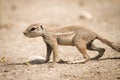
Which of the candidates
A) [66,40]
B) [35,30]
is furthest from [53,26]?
[66,40]

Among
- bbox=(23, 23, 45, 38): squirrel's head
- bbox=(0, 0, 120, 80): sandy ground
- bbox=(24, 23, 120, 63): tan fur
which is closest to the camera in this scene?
bbox=(0, 0, 120, 80): sandy ground

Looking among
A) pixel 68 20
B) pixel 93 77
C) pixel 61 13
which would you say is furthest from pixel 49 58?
pixel 61 13

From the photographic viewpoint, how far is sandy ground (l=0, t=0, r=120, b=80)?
27.9ft

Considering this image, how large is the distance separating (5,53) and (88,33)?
3061 mm

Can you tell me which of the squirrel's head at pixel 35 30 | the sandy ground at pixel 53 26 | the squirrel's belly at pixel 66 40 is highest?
the squirrel's head at pixel 35 30

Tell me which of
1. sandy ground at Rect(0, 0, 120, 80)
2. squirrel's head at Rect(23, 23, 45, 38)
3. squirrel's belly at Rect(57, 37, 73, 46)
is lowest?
sandy ground at Rect(0, 0, 120, 80)

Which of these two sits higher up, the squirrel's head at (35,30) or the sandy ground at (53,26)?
the squirrel's head at (35,30)

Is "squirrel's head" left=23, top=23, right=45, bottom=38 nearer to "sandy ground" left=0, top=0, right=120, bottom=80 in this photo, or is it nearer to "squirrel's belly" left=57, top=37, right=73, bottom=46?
"squirrel's belly" left=57, top=37, right=73, bottom=46

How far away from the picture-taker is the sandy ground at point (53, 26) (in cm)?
851

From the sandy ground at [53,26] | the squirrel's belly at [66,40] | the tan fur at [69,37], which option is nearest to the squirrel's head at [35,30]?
the tan fur at [69,37]

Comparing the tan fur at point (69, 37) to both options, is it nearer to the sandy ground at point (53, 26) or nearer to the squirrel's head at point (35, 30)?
the squirrel's head at point (35, 30)

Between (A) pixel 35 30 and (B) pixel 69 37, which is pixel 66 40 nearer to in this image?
(B) pixel 69 37

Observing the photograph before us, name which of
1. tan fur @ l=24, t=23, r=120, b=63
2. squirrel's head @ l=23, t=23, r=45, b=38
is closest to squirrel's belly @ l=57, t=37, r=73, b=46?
tan fur @ l=24, t=23, r=120, b=63

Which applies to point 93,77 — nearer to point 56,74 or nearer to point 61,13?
point 56,74
